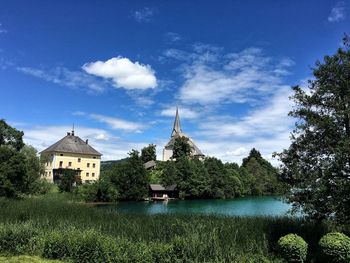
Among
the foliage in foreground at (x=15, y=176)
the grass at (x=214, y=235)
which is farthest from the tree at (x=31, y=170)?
the grass at (x=214, y=235)

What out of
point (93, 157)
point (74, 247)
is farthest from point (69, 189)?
point (74, 247)

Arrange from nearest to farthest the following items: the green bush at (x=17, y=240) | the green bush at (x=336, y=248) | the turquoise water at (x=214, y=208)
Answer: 1. the green bush at (x=336, y=248)
2. the green bush at (x=17, y=240)
3. the turquoise water at (x=214, y=208)

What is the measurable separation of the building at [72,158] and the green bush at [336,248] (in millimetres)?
63942

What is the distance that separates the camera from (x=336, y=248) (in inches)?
331

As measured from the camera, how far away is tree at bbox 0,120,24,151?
48.3 m

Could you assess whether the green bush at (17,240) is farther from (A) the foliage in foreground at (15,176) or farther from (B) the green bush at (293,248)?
(A) the foliage in foreground at (15,176)

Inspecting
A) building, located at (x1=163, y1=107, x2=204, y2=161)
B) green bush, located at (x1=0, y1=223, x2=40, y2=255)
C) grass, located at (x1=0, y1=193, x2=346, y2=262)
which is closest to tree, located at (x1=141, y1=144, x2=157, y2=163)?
building, located at (x1=163, y1=107, x2=204, y2=161)

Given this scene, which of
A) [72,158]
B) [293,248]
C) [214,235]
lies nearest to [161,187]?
[72,158]

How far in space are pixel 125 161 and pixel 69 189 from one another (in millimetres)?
11563

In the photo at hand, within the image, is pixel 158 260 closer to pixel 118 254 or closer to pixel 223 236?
pixel 118 254

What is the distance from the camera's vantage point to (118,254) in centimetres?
880

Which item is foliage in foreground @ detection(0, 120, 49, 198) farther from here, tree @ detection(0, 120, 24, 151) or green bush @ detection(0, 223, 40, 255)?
green bush @ detection(0, 223, 40, 255)

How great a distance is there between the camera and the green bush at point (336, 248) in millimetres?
8398

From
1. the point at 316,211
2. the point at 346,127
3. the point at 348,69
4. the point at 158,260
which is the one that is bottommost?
the point at 158,260
